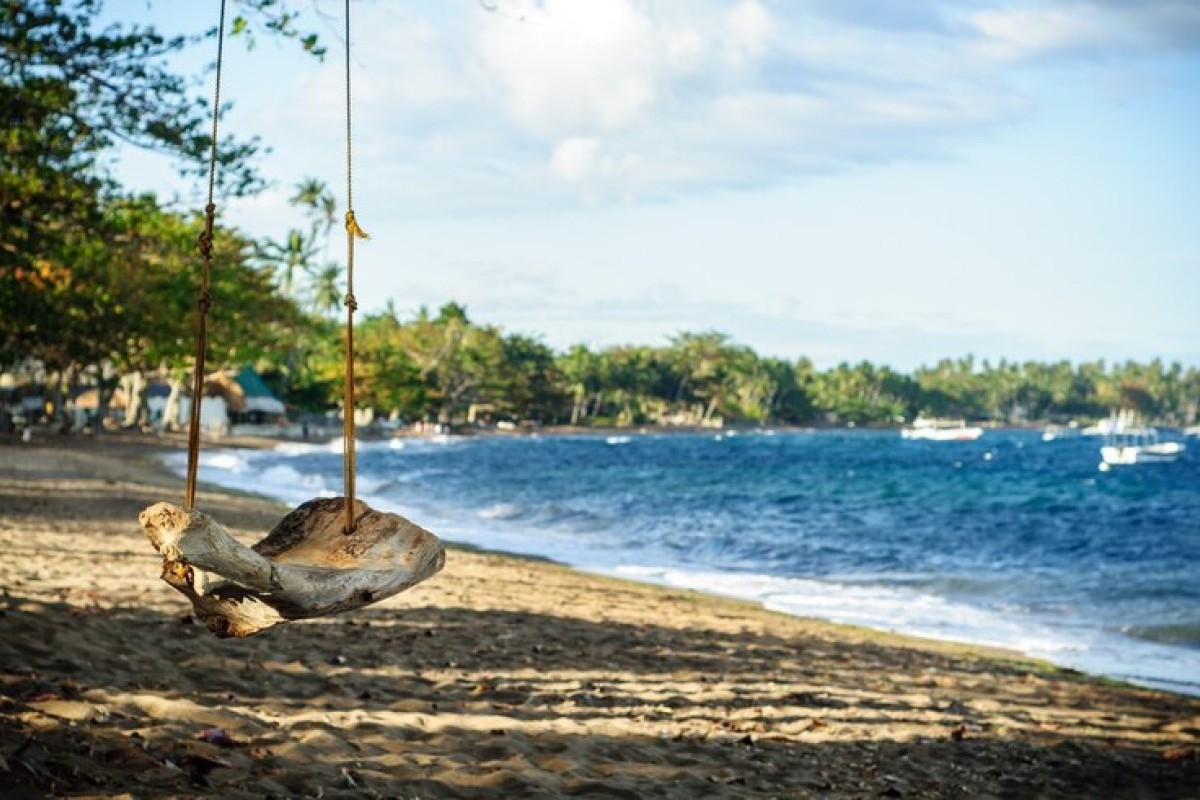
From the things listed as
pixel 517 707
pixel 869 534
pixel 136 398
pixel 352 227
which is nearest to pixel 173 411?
pixel 136 398

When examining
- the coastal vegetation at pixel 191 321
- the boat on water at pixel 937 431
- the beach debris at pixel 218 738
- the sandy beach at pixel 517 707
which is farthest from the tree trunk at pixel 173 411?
the boat on water at pixel 937 431

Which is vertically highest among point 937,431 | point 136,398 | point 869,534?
point 136,398

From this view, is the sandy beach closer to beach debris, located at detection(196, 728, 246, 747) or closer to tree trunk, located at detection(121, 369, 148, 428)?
beach debris, located at detection(196, 728, 246, 747)

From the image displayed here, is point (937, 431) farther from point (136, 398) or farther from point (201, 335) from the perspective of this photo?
point (201, 335)

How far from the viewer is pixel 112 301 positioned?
38.0m

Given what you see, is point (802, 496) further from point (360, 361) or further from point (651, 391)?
point (651, 391)

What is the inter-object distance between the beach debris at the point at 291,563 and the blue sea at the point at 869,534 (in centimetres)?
1016

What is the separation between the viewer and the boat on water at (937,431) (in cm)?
15138

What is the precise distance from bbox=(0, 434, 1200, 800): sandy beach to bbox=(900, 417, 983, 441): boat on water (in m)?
145

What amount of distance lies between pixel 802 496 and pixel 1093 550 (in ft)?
52.0

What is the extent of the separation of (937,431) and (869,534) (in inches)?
5494

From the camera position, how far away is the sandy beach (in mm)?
5039

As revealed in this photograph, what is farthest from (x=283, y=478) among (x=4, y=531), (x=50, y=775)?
(x=50, y=775)

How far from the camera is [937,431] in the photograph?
16300 cm
